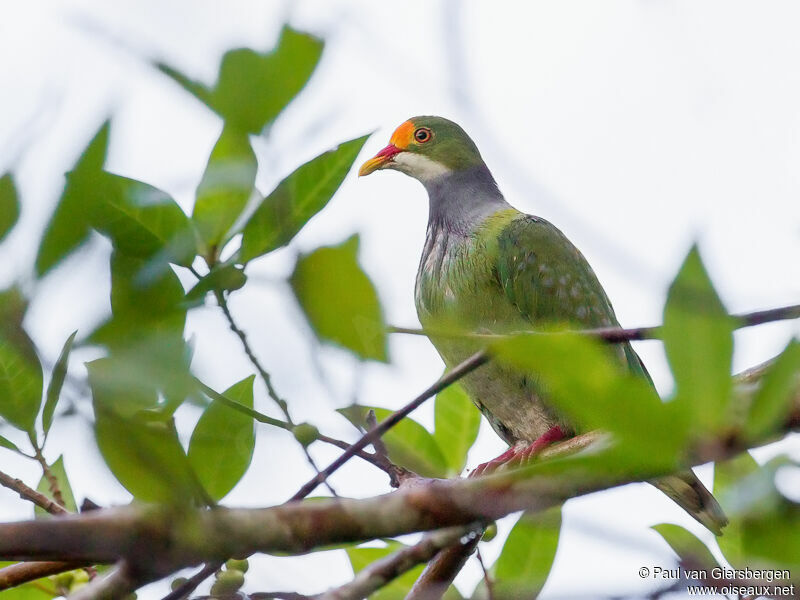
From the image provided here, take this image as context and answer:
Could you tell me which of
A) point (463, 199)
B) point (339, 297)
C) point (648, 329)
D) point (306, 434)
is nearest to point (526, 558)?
point (306, 434)

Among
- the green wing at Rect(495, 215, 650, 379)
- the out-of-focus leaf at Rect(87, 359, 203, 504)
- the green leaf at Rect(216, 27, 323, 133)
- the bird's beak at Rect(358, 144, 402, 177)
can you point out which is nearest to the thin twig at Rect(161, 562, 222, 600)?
the out-of-focus leaf at Rect(87, 359, 203, 504)

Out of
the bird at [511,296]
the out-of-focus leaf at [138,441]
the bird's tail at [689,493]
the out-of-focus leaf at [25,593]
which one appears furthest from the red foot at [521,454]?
the out-of-focus leaf at [138,441]

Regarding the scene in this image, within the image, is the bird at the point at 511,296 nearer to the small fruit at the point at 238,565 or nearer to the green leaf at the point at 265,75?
the small fruit at the point at 238,565

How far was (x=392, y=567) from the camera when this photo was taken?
1.40 meters

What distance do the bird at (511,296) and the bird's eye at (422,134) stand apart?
20.8 inches

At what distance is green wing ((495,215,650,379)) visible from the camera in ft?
14.2

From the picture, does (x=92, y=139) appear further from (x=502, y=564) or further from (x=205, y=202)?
(x=502, y=564)

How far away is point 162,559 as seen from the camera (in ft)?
3.41

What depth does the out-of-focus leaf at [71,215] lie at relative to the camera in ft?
3.05

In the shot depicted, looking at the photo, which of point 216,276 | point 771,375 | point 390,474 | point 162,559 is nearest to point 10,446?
point 390,474

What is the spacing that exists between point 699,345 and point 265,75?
535 millimetres

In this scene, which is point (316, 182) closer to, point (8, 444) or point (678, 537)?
point (8, 444)

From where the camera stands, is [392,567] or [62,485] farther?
[62,485]

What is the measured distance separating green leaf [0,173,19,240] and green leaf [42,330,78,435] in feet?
0.43
